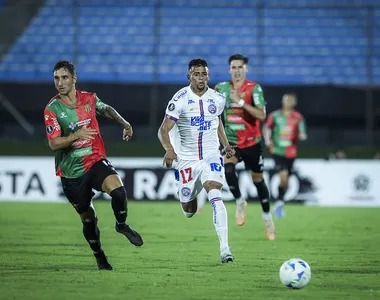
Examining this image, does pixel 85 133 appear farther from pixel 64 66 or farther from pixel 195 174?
pixel 195 174

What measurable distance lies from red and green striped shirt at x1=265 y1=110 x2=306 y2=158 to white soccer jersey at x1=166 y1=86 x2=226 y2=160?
844 centimetres

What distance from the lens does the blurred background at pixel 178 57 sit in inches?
825

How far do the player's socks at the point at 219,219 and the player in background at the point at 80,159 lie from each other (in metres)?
0.91

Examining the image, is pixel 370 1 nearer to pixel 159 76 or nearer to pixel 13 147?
pixel 159 76

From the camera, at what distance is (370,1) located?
24.9 meters

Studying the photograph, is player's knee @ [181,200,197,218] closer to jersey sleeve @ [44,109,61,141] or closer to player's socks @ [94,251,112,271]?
player's socks @ [94,251,112,271]

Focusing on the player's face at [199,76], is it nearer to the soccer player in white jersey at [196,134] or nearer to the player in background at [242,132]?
the soccer player in white jersey at [196,134]

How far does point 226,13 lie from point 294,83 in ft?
12.6

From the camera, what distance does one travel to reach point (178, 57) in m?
23.5

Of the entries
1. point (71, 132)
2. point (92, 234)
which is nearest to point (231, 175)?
point (92, 234)

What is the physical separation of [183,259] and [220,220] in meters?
0.72

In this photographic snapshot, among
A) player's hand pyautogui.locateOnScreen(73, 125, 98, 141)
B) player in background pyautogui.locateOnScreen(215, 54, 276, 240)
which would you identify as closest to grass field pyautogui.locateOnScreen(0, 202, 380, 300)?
player in background pyautogui.locateOnScreen(215, 54, 276, 240)

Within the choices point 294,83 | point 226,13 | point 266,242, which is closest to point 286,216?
point 266,242

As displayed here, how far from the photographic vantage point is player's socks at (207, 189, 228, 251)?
8633mm
